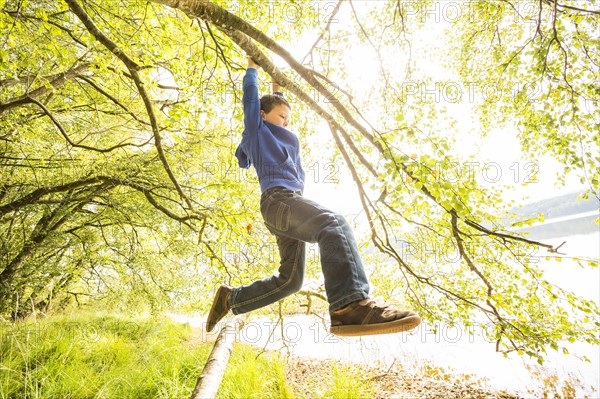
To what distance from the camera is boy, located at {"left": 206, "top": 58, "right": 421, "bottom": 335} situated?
1735 millimetres

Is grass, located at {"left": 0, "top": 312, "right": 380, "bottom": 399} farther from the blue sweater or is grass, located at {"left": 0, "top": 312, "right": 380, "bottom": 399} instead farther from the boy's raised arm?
the boy's raised arm

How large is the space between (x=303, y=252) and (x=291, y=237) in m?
0.27

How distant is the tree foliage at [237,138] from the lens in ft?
8.39

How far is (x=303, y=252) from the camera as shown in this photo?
2387 millimetres

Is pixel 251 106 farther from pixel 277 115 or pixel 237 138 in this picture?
pixel 237 138

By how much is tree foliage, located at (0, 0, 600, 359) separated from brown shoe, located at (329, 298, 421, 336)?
745 millimetres

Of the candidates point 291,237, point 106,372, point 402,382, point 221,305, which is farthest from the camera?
point 402,382

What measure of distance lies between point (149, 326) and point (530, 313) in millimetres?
10671

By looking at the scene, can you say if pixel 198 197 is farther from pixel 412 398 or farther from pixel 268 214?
pixel 412 398

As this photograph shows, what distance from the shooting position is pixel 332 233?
1.88 m

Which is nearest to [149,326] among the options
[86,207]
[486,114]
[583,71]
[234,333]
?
[86,207]

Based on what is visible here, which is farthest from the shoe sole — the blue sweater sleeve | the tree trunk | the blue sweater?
the tree trunk

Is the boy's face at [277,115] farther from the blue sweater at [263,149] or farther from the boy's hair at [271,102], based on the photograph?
the blue sweater at [263,149]

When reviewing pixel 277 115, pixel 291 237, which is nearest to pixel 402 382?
pixel 291 237
